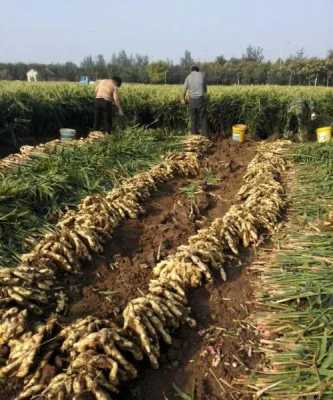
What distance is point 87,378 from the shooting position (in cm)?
245

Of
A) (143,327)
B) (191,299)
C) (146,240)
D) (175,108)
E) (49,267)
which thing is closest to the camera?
(143,327)

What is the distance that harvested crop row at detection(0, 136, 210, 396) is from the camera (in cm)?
281

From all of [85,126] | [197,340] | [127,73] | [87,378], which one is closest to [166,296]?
[197,340]

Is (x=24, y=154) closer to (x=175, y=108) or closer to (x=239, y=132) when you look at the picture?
(x=239, y=132)

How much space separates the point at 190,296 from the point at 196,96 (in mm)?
7456

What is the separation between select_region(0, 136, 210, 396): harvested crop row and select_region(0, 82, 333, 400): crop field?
0.01 metres

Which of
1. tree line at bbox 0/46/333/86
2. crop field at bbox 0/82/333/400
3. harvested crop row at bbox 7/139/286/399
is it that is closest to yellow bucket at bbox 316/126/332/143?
crop field at bbox 0/82/333/400

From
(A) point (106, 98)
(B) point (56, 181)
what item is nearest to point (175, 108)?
(A) point (106, 98)

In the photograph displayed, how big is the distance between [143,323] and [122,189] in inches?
112

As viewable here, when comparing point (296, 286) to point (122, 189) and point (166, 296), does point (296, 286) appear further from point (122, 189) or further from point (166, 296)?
point (122, 189)

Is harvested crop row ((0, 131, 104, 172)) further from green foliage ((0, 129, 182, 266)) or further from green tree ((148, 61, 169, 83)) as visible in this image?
green tree ((148, 61, 169, 83))

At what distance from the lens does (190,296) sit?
12.1ft

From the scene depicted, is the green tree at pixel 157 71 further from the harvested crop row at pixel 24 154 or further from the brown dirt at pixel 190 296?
the brown dirt at pixel 190 296

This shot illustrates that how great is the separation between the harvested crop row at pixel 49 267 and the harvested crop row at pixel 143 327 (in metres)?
0.19
